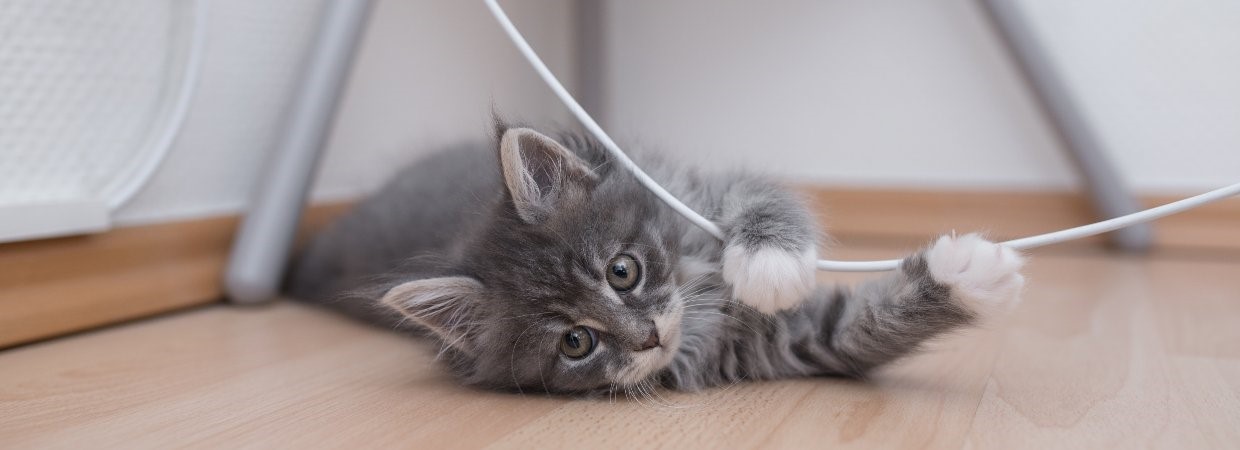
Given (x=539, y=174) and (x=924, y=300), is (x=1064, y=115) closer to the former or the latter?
(x=924, y=300)

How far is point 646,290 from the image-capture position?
4.60 feet

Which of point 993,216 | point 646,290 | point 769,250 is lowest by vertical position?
point 646,290

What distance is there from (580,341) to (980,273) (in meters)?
0.55

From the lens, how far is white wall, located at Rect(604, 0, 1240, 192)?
2646 mm

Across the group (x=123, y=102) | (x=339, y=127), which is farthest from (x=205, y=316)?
(x=339, y=127)

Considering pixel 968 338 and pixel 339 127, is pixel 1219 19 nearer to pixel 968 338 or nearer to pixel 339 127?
pixel 968 338

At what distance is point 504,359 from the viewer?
4.78 ft

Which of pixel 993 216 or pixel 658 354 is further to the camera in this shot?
pixel 993 216

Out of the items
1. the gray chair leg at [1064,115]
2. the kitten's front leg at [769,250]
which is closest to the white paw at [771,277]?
the kitten's front leg at [769,250]

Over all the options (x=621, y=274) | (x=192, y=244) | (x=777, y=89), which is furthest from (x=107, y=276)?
(x=777, y=89)

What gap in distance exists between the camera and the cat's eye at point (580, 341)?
139 centimetres

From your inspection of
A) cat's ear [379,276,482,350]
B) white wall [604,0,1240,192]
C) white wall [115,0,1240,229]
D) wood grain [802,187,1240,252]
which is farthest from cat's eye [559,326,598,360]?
wood grain [802,187,1240,252]

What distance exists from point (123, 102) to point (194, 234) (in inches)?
14.0

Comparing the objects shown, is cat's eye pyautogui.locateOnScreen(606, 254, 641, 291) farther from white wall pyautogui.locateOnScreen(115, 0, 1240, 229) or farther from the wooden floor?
white wall pyautogui.locateOnScreen(115, 0, 1240, 229)
